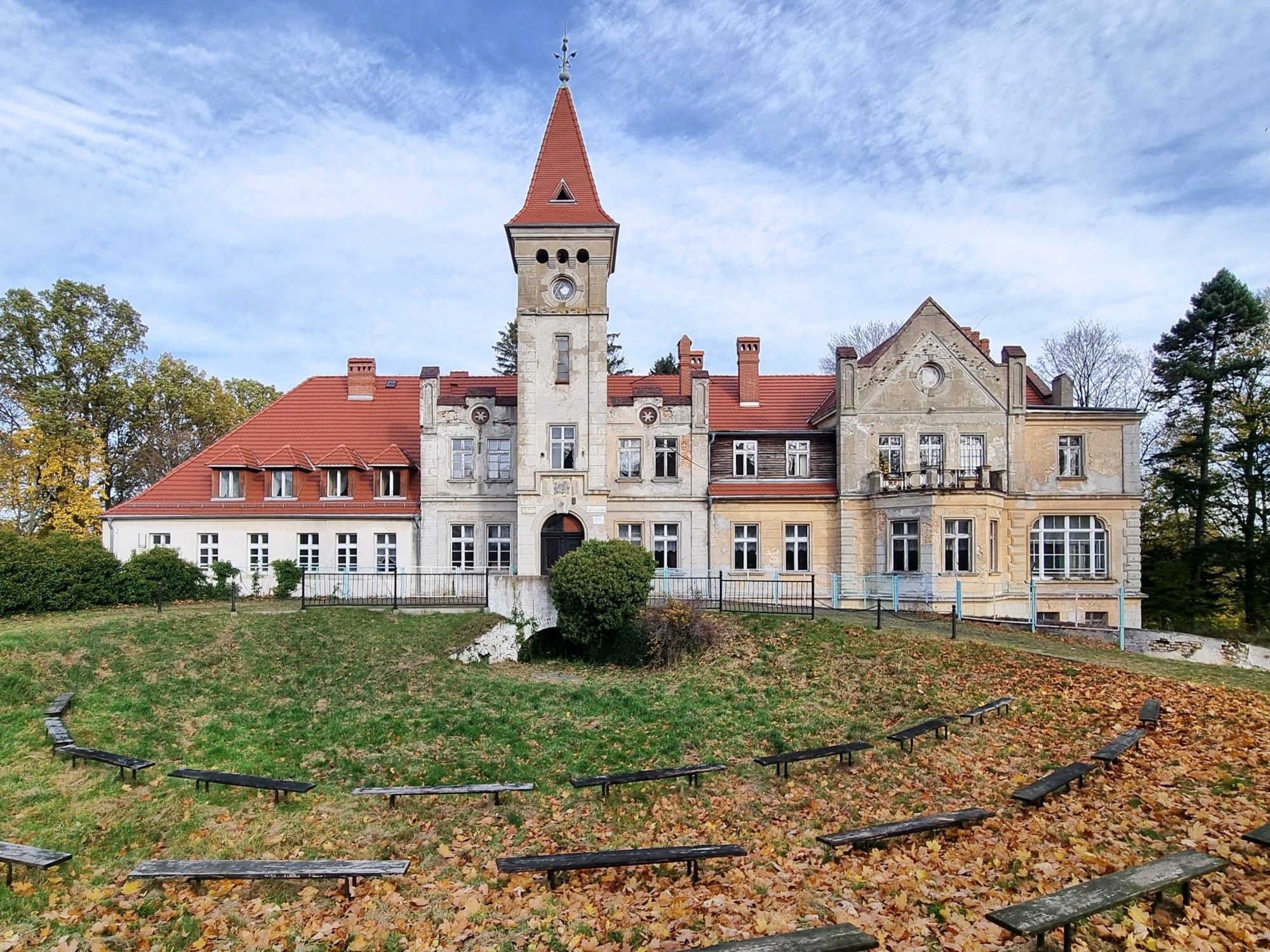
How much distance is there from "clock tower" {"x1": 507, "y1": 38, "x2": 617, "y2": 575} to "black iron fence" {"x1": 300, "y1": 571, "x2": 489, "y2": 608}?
214cm

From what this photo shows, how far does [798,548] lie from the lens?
2747 cm

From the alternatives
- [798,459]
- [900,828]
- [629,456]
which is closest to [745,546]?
[798,459]

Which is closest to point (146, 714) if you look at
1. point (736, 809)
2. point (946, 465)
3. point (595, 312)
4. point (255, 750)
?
point (255, 750)

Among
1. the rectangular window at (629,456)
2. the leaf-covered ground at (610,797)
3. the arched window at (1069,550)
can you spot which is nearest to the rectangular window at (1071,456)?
the arched window at (1069,550)

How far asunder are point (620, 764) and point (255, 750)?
633 cm

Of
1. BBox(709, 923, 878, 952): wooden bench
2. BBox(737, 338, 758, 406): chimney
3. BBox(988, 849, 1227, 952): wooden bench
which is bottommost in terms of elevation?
BBox(709, 923, 878, 952): wooden bench

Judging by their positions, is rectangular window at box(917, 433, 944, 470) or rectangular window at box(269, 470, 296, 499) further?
rectangular window at box(269, 470, 296, 499)

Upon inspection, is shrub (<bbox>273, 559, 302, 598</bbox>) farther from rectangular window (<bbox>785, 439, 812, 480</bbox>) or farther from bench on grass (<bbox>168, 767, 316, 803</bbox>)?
rectangular window (<bbox>785, 439, 812, 480</bbox>)

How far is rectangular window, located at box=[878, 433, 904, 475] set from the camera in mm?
26812

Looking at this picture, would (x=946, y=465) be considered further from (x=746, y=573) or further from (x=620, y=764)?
(x=620, y=764)

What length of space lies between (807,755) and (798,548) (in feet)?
56.0

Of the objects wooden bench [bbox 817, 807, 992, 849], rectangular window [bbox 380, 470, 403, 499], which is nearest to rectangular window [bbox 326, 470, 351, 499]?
rectangular window [bbox 380, 470, 403, 499]

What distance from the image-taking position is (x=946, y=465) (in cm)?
2655

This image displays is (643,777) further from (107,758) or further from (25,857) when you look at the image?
(107,758)
